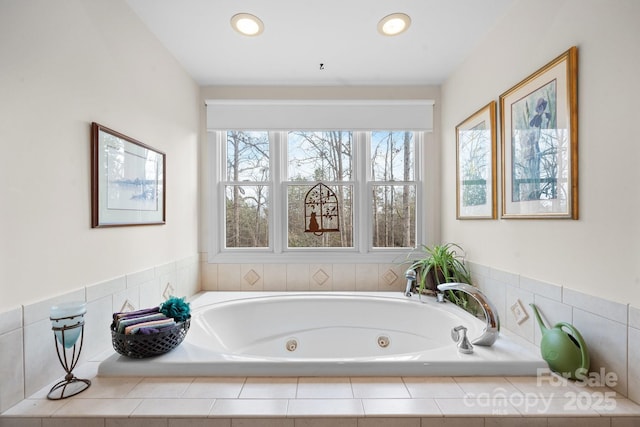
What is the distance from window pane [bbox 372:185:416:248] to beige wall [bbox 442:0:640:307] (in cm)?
100

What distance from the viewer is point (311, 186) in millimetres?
2641

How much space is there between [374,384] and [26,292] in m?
1.29

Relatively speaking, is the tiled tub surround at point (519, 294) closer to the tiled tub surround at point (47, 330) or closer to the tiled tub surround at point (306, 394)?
the tiled tub surround at point (306, 394)

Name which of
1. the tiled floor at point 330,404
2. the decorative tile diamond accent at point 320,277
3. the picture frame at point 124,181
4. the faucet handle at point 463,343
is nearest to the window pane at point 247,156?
the picture frame at point 124,181

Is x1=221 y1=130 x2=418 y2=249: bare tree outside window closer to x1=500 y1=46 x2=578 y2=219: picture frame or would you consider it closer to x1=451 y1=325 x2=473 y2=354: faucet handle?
x1=500 y1=46 x2=578 y2=219: picture frame

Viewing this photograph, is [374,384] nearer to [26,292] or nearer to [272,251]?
[26,292]

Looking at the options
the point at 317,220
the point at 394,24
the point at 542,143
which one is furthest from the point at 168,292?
the point at 542,143

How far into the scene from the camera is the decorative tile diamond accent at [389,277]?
2551mm

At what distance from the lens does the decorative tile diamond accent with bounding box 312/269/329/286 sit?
256 centimetres

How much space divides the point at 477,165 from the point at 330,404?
65.7 inches

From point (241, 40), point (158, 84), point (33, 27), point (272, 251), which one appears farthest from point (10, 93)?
point (272, 251)

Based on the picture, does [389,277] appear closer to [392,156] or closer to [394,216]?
[394,216]

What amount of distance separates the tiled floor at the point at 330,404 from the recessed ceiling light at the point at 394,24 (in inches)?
70.4

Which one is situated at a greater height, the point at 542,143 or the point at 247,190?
the point at 542,143
